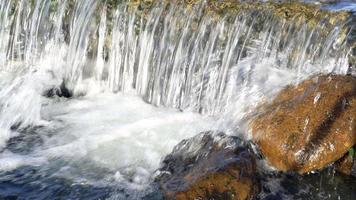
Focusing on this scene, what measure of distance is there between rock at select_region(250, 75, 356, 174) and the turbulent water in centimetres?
25

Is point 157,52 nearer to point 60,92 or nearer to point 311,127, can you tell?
point 60,92

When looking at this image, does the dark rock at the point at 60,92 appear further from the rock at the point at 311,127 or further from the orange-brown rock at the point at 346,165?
the orange-brown rock at the point at 346,165

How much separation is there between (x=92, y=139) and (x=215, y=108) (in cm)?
154

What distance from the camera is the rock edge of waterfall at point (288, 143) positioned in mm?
5449

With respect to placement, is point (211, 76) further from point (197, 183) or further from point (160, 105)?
point (197, 183)

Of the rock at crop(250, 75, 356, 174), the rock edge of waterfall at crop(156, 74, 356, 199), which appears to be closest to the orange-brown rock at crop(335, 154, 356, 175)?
the rock edge of waterfall at crop(156, 74, 356, 199)

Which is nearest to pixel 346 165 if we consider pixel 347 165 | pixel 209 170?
pixel 347 165

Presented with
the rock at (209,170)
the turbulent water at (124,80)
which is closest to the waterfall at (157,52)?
the turbulent water at (124,80)

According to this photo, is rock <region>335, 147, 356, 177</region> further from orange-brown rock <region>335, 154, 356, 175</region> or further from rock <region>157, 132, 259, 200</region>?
rock <region>157, 132, 259, 200</region>

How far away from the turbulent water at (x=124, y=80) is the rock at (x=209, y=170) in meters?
0.26

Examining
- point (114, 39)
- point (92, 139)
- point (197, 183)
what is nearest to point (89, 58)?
point (114, 39)

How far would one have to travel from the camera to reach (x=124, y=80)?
24.9 ft

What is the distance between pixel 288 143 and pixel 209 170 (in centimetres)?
95

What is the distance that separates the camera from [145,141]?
21.5 feet
